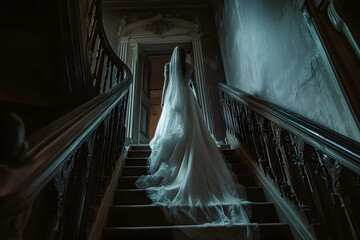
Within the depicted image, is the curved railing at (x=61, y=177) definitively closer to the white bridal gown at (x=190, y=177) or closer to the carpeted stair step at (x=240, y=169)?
the white bridal gown at (x=190, y=177)

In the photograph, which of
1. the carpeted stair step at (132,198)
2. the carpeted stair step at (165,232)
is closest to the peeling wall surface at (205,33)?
the carpeted stair step at (132,198)

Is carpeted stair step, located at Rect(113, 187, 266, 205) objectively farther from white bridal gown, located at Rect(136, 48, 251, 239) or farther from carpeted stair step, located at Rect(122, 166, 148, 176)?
carpeted stair step, located at Rect(122, 166, 148, 176)

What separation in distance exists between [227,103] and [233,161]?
1.09 meters

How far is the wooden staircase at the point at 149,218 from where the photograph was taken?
1.67m

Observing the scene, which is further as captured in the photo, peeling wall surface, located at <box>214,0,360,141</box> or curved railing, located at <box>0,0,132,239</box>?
peeling wall surface, located at <box>214,0,360,141</box>

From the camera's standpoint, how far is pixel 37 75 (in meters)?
1.92

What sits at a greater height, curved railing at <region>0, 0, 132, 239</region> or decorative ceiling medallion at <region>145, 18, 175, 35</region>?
decorative ceiling medallion at <region>145, 18, 175, 35</region>

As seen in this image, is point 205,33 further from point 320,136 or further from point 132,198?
point 320,136

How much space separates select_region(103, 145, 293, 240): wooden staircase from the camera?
5.47 feet

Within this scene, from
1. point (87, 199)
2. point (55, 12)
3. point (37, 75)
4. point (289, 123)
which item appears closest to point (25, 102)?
point (37, 75)

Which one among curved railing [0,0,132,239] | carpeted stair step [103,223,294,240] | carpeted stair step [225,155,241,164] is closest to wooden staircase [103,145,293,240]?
carpeted stair step [103,223,294,240]

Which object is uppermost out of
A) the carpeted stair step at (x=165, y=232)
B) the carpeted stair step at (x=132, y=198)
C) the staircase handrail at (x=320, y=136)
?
the staircase handrail at (x=320, y=136)

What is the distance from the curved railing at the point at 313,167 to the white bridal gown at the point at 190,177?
41 centimetres

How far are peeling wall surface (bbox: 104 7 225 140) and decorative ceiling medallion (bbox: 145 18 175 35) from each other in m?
0.24
